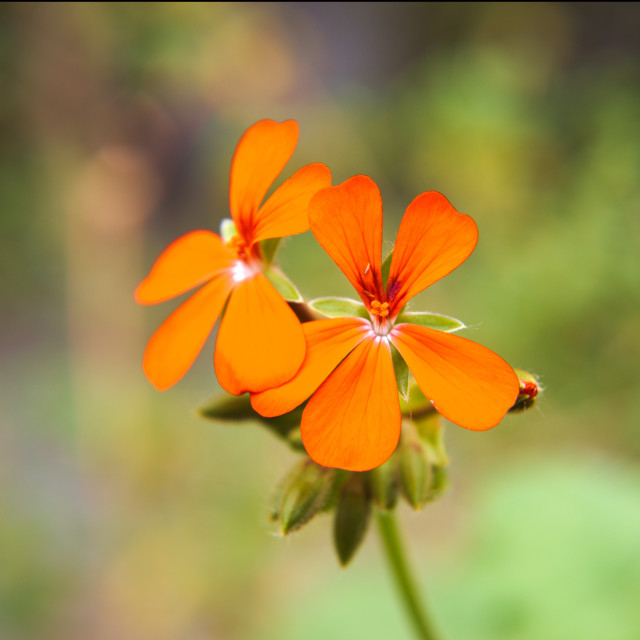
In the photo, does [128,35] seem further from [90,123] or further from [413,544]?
[413,544]

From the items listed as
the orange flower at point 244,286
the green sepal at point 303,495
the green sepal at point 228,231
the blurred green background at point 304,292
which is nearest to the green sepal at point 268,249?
the orange flower at point 244,286

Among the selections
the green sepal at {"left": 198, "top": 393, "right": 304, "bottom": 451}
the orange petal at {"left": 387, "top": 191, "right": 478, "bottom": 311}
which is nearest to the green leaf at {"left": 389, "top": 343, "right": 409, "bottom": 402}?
the orange petal at {"left": 387, "top": 191, "right": 478, "bottom": 311}

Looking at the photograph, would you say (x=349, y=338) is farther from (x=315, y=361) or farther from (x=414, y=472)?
(x=414, y=472)

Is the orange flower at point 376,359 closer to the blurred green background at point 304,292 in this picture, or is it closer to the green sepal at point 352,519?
the green sepal at point 352,519

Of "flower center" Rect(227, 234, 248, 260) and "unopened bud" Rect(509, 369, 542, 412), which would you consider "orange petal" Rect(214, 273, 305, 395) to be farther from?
"unopened bud" Rect(509, 369, 542, 412)

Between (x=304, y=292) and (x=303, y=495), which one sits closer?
(x=303, y=495)

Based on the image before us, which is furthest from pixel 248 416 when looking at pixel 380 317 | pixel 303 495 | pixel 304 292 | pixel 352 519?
pixel 304 292
